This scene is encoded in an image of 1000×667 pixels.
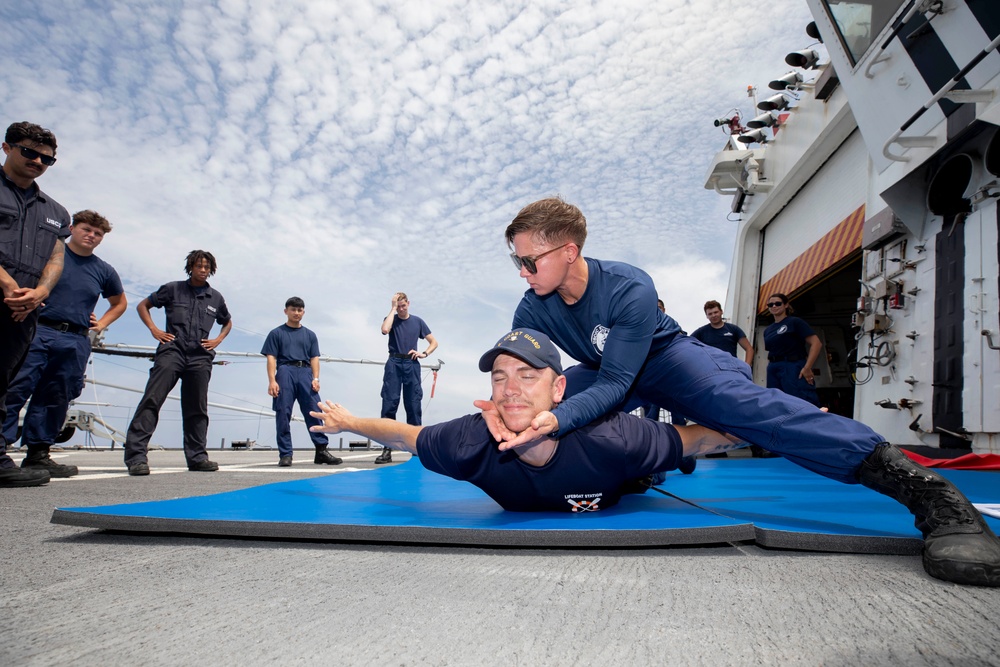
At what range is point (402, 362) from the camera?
6.54 meters

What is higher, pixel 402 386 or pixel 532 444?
pixel 402 386

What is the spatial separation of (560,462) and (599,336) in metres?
0.67

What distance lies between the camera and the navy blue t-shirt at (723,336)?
6812 millimetres

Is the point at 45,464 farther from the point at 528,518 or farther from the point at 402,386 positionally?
the point at 528,518

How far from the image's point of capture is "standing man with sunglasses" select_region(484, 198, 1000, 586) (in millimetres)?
1437

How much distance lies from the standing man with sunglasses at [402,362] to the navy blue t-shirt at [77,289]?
2.80m

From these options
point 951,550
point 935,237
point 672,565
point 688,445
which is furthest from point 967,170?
point 672,565

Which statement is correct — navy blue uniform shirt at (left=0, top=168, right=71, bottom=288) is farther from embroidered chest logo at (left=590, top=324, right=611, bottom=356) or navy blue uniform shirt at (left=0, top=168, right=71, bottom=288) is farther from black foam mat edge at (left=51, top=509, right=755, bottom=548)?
embroidered chest logo at (left=590, top=324, right=611, bottom=356)

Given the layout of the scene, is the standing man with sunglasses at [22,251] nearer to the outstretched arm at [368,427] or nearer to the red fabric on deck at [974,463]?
the outstretched arm at [368,427]

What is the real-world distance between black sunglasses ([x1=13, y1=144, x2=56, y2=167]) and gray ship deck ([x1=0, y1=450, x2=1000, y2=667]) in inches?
99.9

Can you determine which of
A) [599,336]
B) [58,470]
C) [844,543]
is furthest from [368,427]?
[58,470]

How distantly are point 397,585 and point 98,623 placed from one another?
528mm

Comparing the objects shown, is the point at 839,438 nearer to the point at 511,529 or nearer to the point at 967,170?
the point at 511,529

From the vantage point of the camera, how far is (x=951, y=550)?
1.28 meters
